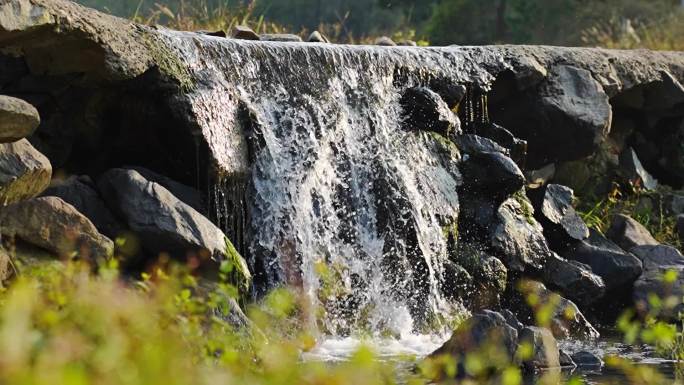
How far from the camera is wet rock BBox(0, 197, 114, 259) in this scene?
590 centimetres

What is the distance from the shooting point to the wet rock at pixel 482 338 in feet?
20.5

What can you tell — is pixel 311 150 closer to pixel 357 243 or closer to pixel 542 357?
pixel 357 243

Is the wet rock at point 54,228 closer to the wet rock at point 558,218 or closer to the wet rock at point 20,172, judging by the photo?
the wet rock at point 20,172

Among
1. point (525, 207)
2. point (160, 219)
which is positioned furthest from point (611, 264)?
point (160, 219)

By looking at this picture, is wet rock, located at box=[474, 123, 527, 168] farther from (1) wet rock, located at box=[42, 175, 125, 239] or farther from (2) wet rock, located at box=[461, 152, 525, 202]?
(1) wet rock, located at box=[42, 175, 125, 239]

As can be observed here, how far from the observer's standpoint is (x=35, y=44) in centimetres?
661

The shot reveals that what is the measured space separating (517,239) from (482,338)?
270cm

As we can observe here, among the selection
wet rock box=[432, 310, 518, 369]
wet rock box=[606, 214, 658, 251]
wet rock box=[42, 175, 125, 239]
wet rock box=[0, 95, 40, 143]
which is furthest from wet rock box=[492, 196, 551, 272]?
wet rock box=[0, 95, 40, 143]

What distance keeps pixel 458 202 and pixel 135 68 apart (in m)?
2.88

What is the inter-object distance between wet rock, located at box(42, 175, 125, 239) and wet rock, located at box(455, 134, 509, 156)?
10.9 ft

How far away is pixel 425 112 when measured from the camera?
9.03 meters

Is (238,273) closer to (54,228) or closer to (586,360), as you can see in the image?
(54,228)

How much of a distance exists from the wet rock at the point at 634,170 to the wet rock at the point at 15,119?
725 cm

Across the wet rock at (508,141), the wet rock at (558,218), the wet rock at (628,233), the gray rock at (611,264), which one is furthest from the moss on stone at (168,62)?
the wet rock at (628,233)
